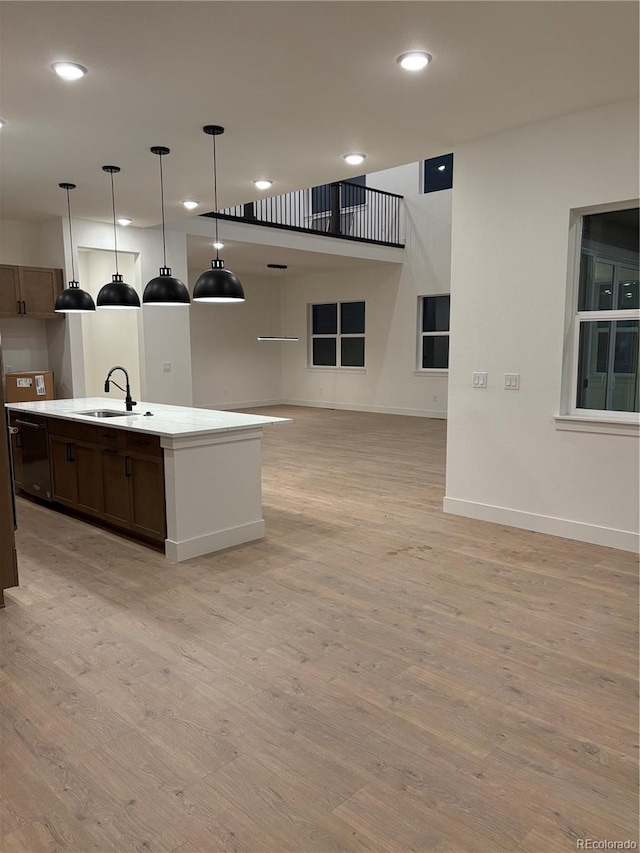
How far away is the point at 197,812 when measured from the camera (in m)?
1.79

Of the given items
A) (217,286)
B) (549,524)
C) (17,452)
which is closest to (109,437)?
(217,286)

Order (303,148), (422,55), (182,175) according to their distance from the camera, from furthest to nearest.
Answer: (182,175) < (303,148) < (422,55)

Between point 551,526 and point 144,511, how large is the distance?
2.84 m

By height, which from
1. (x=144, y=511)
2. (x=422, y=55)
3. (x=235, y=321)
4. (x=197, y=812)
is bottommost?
(x=197, y=812)

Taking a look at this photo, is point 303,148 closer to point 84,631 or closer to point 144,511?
point 144,511

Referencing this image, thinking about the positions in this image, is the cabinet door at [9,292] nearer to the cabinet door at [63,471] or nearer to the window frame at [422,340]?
the cabinet door at [63,471]

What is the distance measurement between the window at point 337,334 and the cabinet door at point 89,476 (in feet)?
26.4

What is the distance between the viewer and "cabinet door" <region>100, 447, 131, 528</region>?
4207mm

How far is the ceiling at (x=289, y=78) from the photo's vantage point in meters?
2.71

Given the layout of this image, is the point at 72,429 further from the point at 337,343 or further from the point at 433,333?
the point at 337,343

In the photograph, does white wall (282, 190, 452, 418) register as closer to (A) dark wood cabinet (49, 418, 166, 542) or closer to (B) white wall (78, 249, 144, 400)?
(B) white wall (78, 249, 144, 400)

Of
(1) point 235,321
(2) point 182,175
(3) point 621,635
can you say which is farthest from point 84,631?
(1) point 235,321

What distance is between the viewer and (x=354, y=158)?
485 centimetres

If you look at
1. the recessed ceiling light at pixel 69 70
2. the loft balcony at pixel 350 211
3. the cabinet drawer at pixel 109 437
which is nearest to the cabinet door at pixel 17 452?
the cabinet drawer at pixel 109 437
